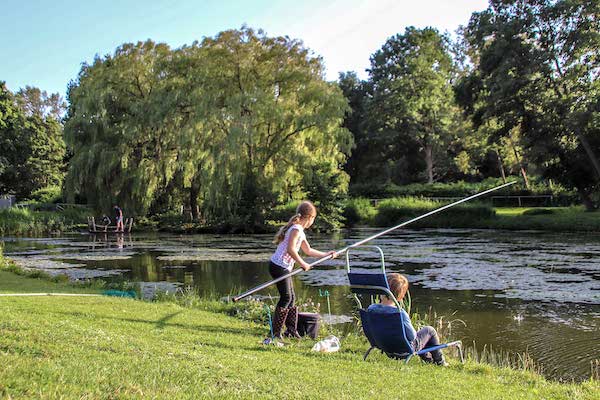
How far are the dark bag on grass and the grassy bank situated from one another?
553mm


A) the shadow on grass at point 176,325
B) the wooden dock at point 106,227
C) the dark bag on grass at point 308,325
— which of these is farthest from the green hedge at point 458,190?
the shadow on grass at point 176,325

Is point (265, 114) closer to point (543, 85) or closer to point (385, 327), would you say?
point (543, 85)

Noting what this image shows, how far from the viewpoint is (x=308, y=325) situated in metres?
8.45

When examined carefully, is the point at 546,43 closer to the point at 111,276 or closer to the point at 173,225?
the point at 173,225

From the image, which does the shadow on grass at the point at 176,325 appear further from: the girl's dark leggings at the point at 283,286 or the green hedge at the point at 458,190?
the green hedge at the point at 458,190

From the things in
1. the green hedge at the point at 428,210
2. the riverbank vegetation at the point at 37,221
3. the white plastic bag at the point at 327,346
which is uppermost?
the riverbank vegetation at the point at 37,221

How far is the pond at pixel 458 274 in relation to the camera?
10.0 meters

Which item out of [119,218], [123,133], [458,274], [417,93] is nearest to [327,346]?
[458,274]

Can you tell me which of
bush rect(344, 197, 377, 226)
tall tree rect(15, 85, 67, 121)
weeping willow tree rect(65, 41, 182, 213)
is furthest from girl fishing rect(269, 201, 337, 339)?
tall tree rect(15, 85, 67, 121)

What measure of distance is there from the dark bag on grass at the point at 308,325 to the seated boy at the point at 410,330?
184 centimetres

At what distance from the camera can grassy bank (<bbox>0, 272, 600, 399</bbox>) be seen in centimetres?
444

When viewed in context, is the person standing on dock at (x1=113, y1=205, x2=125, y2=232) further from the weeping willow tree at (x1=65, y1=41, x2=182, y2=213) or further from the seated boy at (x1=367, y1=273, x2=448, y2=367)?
the seated boy at (x1=367, y1=273, x2=448, y2=367)

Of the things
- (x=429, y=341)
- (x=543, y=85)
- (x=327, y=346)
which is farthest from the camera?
(x=543, y=85)

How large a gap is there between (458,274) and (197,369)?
13.1 metres
